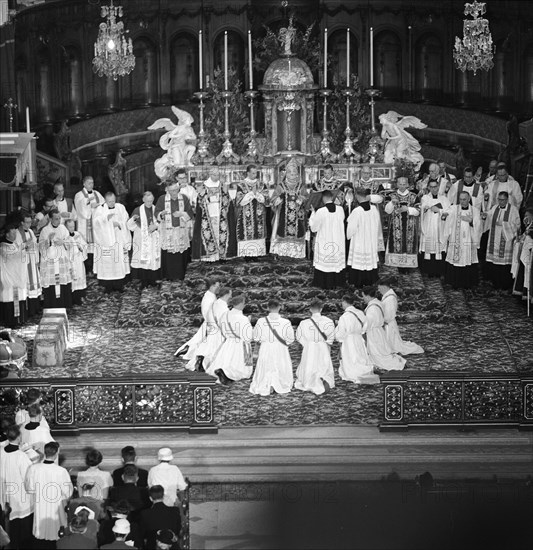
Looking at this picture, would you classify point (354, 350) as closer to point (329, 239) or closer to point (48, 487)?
point (329, 239)

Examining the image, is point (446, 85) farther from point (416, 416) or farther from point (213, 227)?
point (416, 416)

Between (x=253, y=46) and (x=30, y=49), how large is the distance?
13.4ft

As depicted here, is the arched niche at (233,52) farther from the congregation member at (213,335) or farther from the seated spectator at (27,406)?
the seated spectator at (27,406)

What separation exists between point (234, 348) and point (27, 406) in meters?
3.32

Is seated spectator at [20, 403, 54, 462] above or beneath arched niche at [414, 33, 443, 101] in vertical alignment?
beneath

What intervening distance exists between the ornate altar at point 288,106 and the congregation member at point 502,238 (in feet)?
11.4

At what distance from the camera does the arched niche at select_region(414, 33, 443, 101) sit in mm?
30062

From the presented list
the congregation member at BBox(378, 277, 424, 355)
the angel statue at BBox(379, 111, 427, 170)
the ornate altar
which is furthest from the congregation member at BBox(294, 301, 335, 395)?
the angel statue at BBox(379, 111, 427, 170)

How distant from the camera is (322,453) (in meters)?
19.3

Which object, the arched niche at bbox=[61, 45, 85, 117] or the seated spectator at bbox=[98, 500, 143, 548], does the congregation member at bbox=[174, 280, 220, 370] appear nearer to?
the seated spectator at bbox=[98, 500, 143, 548]

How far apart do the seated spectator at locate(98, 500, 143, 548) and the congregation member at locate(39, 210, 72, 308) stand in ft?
26.1

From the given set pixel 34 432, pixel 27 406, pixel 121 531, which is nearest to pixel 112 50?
pixel 27 406

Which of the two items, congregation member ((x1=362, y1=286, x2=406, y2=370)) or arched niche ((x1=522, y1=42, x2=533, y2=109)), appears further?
arched niche ((x1=522, y1=42, x2=533, y2=109))

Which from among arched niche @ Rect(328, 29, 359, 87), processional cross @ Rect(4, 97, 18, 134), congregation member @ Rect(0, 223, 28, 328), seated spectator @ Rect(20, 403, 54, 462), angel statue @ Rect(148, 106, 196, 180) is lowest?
seated spectator @ Rect(20, 403, 54, 462)
